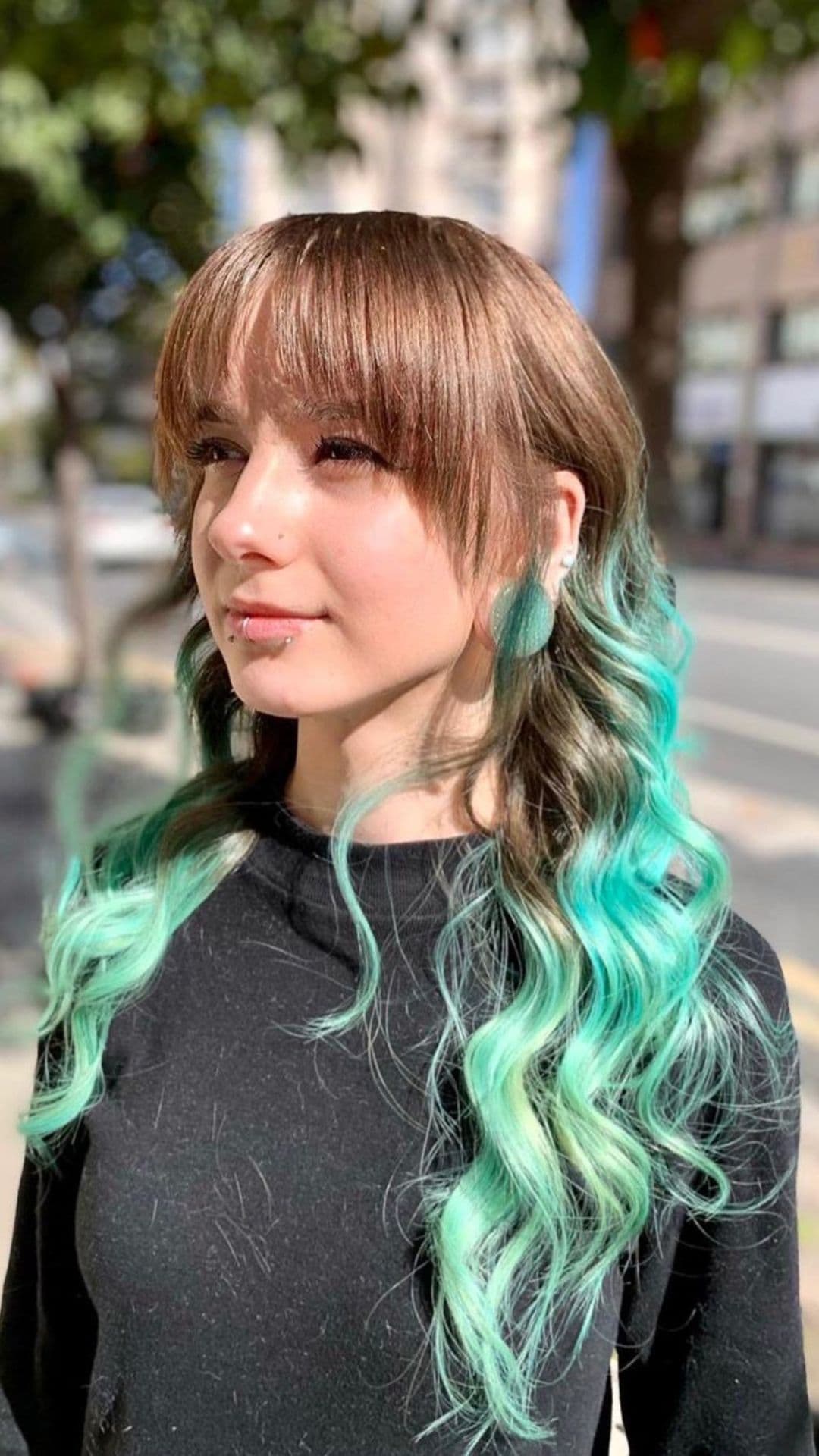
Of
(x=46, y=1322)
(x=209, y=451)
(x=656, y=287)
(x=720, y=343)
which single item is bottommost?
(x=46, y=1322)

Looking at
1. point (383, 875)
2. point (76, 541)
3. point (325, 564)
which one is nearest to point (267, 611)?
→ point (325, 564)

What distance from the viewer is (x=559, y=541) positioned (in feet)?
3.92

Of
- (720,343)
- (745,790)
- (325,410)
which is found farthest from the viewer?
(720,343)

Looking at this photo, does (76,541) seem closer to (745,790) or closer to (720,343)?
(745,790)

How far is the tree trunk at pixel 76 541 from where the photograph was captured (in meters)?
8.24

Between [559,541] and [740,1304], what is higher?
[559,541]

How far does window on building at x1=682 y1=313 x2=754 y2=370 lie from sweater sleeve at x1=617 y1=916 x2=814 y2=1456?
85.7 feet

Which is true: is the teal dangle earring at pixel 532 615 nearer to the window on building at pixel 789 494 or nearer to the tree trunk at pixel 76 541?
the tree trunk at pixel 76 541

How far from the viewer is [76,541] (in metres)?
8.52

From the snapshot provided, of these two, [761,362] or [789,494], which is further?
[761,362]

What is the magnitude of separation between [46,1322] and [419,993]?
0.53m

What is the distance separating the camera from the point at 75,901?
53.7 inches

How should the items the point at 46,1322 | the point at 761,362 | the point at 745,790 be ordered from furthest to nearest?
the point at 761,362 → the point at 745,790 → the point at 46,1322

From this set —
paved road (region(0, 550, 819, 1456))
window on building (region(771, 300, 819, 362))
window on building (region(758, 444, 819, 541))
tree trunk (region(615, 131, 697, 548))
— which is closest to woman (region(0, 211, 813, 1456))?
paved road (region(0, 550, 819, 1456))
